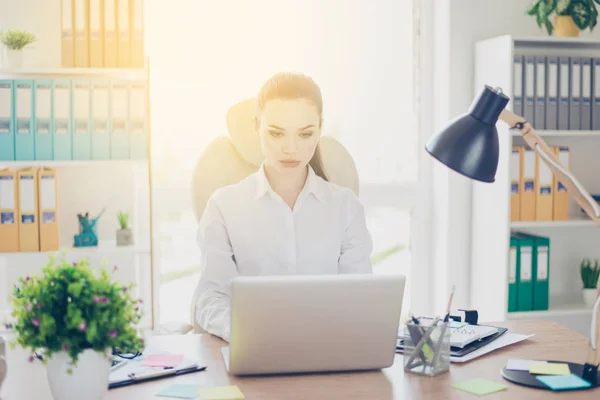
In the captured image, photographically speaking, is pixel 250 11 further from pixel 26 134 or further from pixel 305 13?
pixel 26 134

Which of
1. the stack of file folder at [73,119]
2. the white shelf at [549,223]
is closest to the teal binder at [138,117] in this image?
the stack of file folder at [73,119]

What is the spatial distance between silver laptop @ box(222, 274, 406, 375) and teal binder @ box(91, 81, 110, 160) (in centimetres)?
172

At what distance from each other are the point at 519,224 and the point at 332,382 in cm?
202

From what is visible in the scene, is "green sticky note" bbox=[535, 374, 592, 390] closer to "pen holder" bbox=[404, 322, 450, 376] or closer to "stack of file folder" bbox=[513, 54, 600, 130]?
"pen holder" bbox=[404, 322, 450, 376]

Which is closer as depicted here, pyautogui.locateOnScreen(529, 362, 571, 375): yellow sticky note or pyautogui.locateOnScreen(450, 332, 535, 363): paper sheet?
pyautogui.locateOnScreen(529, 362, 571, 375): yellow sticky note

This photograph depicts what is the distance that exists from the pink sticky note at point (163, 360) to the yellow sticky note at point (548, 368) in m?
0.73

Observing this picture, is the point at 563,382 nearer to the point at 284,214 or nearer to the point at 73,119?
the point at 284,214

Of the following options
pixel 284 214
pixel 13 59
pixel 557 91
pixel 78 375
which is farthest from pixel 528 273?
pixel 78 375

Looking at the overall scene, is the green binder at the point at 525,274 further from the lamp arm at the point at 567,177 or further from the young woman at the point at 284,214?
the lamp arm at the point at 567,177

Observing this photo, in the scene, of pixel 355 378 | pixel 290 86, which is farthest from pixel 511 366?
pixel 290 86

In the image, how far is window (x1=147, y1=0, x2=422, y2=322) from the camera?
132 inches

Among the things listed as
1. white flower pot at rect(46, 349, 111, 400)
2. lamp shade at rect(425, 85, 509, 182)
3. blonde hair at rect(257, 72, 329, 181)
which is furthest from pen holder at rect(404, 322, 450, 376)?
blonde hair at rect(257, 72, 329, 181)

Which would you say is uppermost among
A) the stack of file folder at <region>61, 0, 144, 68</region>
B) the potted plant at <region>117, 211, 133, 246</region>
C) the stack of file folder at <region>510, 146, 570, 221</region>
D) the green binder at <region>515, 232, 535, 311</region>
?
the stack of file folder at <region>61, 0, 144, 68</region>

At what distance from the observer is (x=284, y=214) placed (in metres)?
2.20
